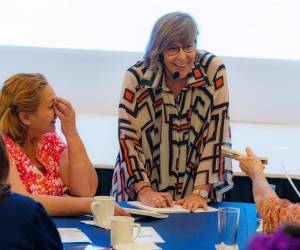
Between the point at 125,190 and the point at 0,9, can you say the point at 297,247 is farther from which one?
the point at 0,9

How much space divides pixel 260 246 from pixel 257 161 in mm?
1321

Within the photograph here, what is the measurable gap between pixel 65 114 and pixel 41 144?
0.49 ft

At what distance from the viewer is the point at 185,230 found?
1821 millimetres

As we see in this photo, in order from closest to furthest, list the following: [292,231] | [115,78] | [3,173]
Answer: [292,231] < [3,173] < [115,78]

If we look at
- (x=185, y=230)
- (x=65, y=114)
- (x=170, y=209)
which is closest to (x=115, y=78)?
(x=65, y=114)

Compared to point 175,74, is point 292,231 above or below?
below

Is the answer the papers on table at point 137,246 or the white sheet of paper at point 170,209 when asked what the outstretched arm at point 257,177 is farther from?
the papers on table at point 137,246

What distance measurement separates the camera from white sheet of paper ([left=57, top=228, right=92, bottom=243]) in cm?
165

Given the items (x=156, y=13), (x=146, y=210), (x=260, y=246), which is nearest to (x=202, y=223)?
(x=146, y=210)

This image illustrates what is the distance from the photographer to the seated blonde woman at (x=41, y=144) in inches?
81.4

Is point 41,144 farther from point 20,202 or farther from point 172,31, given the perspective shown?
point 20,202

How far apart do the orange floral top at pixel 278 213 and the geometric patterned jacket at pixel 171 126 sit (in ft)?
2.70

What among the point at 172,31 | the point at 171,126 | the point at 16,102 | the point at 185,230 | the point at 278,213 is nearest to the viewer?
the point at 278,213

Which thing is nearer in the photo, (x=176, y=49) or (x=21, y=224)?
(x=21, y=224)
